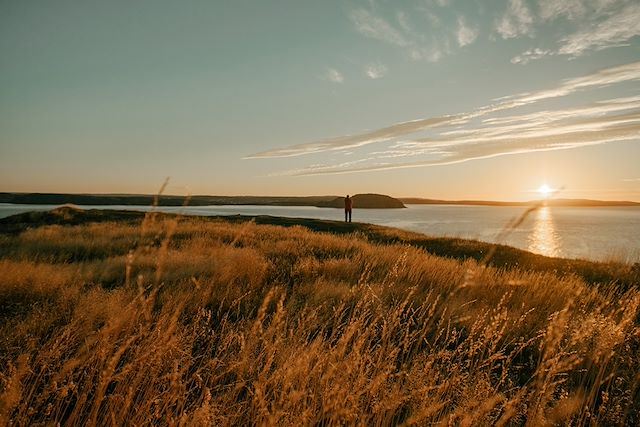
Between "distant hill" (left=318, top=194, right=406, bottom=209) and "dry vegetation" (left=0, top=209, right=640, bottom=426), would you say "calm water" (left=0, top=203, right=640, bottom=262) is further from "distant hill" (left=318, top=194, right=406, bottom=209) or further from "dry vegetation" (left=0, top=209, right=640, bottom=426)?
"distant hill" (left=318, top=194, right=406, bottom=209)

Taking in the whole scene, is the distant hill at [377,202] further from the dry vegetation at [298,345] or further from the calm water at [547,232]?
the dry vegetation at [298,345]

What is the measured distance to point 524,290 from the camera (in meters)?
6.88

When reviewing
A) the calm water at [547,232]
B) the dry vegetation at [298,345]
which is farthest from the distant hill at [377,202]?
the dry vegetation at [298,345]

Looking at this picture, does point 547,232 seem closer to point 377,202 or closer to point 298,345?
point 298,345

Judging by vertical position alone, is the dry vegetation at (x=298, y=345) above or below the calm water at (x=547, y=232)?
above

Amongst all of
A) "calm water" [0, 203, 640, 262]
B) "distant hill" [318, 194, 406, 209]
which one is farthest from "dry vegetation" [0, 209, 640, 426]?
"distant hill" [318, 194, 406, 209]

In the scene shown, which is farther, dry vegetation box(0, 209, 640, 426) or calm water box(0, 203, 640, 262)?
calm water box(0, 203, 640, 262)

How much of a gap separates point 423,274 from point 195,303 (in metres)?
4.54

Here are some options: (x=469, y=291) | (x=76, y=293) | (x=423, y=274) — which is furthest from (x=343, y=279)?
(x=76, y=293)

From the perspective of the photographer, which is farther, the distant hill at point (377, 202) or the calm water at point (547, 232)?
the distant hill at point (377, 202)

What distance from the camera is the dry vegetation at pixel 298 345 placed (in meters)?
2.56

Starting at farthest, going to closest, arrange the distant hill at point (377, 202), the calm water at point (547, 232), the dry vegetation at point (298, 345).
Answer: the distant hill at point (377, 202), the calm water at point (547, 232), the dry vegetation at point (298, 345)

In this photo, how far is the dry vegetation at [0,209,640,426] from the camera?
8.39ft

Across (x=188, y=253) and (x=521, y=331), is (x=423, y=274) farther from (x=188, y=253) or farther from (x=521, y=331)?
(x=188, y=253)
